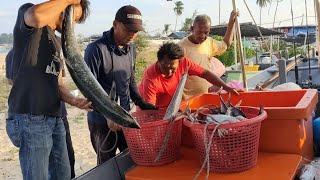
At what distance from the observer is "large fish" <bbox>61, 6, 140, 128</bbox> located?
81.5 inches

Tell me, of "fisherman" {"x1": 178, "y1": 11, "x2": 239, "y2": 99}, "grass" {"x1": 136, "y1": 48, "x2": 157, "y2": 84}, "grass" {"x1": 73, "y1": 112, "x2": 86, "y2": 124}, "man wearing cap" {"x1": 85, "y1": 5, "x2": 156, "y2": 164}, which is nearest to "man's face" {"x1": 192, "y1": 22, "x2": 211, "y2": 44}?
"fisherman" {"x1": 178, "y1": 11, "x2": 239, "y2": 99}

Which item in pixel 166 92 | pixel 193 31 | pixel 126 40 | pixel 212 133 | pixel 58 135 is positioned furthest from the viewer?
pixel 193 31

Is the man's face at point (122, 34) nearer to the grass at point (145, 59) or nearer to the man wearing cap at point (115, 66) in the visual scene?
the man wearing cap at point (115, 66)

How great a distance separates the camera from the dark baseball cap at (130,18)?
122 inches

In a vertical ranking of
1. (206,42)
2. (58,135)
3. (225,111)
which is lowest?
(58,135)

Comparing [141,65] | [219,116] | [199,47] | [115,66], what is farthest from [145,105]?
[141,65]

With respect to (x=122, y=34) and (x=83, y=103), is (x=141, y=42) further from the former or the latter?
(x=83, y=103)

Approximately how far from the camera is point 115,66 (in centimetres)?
331

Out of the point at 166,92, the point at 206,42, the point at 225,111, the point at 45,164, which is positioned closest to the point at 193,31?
the point at 206,42

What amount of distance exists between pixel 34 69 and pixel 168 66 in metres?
1.30

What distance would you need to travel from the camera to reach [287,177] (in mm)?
2121

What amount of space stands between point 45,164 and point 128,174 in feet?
1.99

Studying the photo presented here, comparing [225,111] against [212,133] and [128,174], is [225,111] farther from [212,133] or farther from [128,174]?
[128,174]

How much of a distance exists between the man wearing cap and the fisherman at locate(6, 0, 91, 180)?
1.80ft
